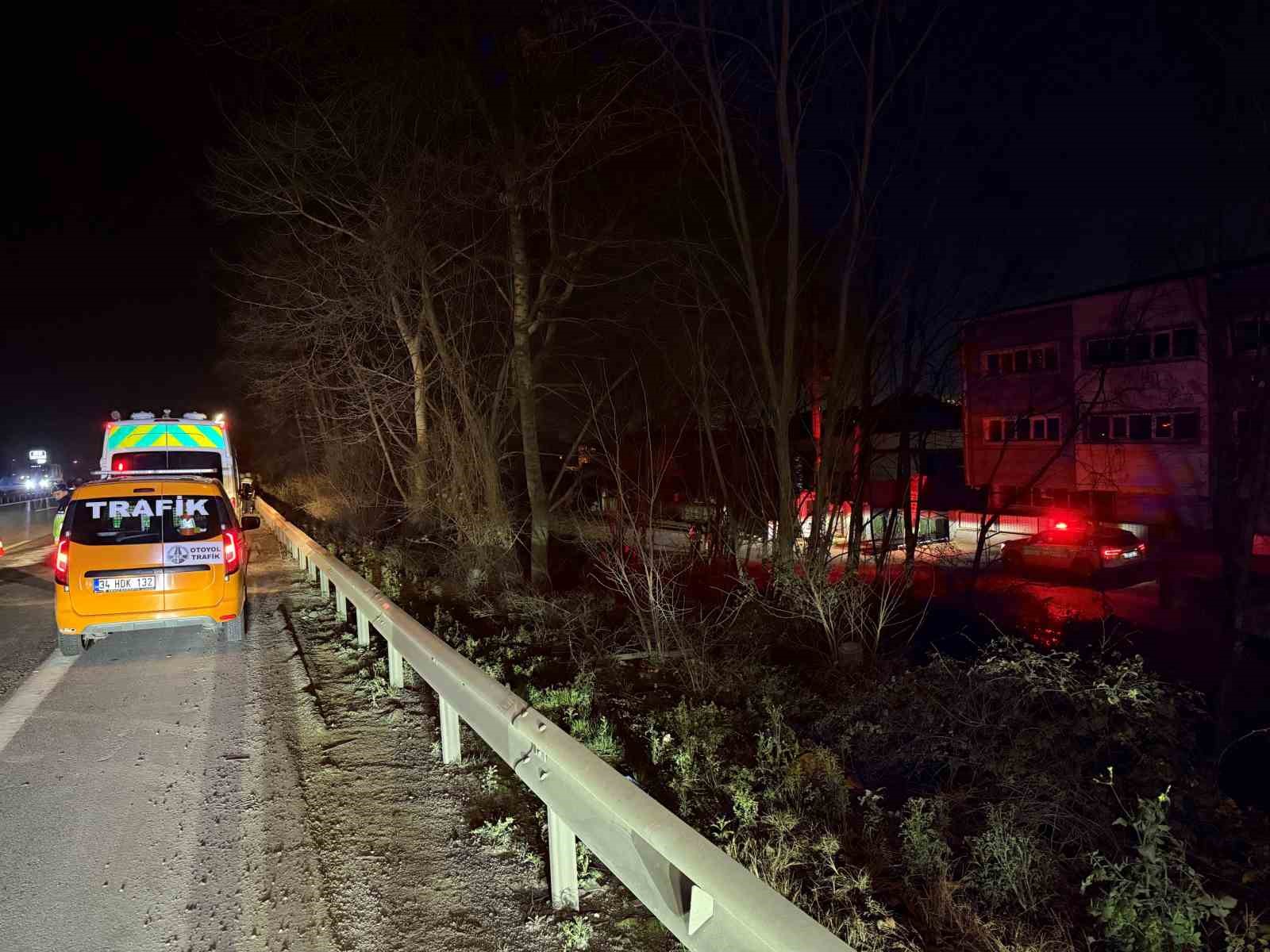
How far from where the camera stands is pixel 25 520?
2622cm

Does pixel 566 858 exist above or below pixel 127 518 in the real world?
below

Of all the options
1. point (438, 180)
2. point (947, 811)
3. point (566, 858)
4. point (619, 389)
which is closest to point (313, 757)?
point (566, 858)

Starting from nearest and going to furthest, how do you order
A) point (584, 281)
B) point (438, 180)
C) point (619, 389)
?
point (438, 180) → point (584, 281) → point (619, 389)

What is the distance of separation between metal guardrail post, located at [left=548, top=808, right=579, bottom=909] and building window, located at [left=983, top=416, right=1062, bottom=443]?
31179 mm

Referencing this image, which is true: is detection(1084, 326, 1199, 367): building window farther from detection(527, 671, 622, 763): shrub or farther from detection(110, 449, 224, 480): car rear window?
detection(527, 671, 622, 763): shrub

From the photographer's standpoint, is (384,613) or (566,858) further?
(384,613)

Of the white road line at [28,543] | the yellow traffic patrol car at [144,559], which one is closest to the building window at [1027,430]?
the yellow traffic patrol car at [144,559]

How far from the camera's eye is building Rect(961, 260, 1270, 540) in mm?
22438

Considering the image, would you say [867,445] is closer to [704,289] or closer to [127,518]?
[704,289]

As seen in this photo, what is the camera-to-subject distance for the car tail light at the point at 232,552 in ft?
24.8

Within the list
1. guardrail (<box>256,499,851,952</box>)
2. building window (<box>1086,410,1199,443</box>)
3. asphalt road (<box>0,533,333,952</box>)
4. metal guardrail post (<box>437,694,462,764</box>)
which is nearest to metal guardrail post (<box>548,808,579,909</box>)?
guardrail (<box>256,499,851,952</box>)

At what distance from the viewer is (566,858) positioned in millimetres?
3184

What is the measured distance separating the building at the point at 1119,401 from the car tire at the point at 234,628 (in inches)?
776

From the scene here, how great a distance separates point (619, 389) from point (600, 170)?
702 centimetres
